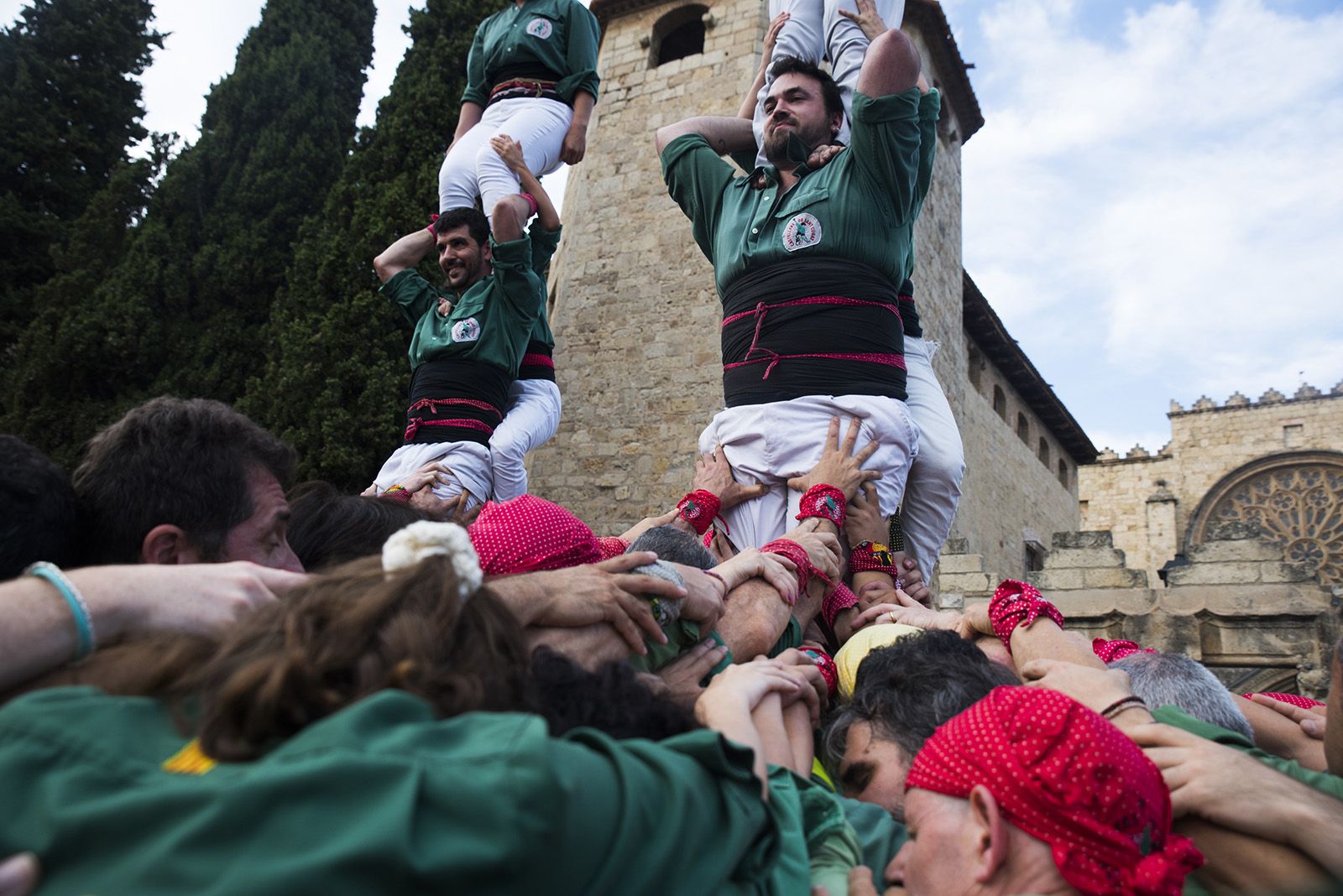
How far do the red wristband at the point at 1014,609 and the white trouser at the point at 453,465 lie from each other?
241 centimetres

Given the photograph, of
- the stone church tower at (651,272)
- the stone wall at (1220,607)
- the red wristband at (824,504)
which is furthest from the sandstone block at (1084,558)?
the red wristband at (824,504)

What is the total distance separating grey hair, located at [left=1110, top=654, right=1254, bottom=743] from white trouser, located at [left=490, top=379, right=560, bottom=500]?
2.63m

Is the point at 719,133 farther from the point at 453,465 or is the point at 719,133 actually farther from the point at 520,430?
the point at 453,465

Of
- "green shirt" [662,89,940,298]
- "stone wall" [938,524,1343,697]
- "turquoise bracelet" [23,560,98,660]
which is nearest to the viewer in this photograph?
"turquoise bracelet" [23,560,98,660]

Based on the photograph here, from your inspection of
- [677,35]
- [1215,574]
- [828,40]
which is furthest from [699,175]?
[677,35]

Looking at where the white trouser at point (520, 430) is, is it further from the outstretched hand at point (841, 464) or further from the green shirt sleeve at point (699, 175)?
the outstretched hand at point (841, 464)

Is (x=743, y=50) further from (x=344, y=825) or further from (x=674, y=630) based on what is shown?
(x=344, y=825)

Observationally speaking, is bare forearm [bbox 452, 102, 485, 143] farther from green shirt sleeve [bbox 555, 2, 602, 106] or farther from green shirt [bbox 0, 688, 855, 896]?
green shirt [bbox 0, 688, 855, 896]

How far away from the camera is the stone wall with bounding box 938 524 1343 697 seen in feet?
17.9

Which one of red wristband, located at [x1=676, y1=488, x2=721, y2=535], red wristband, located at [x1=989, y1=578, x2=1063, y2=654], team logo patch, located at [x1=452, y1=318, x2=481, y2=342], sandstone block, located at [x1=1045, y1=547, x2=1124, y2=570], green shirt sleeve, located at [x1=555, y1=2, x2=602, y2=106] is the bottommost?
red wristband, located at [x1=989, y1=578, x2=1063, y2=654]

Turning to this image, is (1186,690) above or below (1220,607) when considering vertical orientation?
below

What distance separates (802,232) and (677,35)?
12.0 metres

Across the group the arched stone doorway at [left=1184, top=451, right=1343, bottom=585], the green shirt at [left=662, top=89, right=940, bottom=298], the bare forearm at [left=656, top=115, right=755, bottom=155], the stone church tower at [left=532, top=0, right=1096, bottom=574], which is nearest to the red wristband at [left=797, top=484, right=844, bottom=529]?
the green shirt at [left=662, top=89, right=940, bottom=298]

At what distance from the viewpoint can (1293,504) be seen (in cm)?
2784
